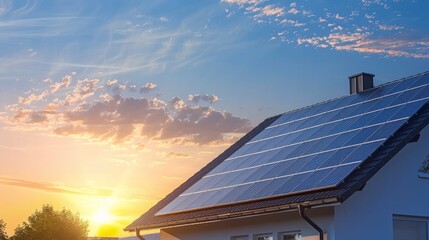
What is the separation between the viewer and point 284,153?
2392cm

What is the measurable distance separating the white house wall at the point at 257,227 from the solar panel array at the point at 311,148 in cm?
66

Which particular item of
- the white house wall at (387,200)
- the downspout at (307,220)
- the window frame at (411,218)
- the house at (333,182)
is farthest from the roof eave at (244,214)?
the window frame at (411,218)

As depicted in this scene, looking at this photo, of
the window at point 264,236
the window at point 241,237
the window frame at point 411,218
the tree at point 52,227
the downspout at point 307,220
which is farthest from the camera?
the tree at point 52,227

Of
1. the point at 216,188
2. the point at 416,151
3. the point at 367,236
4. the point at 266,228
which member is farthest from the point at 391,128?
the point at 216,188

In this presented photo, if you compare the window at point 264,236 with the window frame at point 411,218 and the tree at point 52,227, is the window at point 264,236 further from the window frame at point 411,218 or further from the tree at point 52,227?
the tree at point 52,227

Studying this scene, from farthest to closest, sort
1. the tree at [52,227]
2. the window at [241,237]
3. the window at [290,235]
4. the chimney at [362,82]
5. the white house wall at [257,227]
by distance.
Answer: the tree at [52,227] < the chimney at [362,82] < the window at [241,237] < the window at [290,235] < the white house wall at [257,227]

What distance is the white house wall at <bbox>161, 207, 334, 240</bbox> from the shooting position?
19969 mm

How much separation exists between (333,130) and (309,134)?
121cm

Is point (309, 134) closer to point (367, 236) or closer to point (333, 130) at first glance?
point (333, 130)

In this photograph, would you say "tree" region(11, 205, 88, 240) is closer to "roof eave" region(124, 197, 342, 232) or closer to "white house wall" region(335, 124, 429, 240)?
"roof eave" region(124, 197, 342, 232)

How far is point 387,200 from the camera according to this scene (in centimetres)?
2025

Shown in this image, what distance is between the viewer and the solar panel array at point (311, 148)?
20609 mm

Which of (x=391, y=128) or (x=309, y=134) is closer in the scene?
(x=391, y=128)

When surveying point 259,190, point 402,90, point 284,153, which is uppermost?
point 402,90
